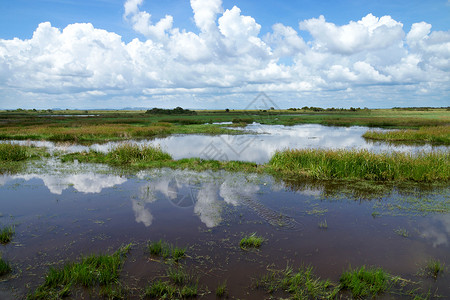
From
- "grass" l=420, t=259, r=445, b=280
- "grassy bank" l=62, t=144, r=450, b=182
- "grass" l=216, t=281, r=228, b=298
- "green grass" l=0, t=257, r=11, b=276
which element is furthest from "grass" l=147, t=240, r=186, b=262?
"grassy bank" l=62, t=144, r=450, b=182

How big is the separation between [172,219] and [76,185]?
7498 mm

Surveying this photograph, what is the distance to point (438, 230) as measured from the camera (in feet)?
31.3

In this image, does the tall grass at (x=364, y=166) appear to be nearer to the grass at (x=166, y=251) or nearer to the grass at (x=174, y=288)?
the grass at (x=166, y=251)

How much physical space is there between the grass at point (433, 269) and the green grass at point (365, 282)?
1.16 meters

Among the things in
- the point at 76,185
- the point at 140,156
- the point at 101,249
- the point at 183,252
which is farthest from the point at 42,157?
the point at 183,252

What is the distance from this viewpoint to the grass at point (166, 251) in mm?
7516

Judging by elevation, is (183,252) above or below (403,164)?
below

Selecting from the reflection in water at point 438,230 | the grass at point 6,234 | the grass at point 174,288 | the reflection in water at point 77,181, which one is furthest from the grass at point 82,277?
the reflection in water at point 438,230

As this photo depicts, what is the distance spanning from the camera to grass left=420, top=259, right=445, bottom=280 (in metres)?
6.96

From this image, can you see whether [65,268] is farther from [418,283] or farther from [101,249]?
[418,283]

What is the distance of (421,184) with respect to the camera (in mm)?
15258

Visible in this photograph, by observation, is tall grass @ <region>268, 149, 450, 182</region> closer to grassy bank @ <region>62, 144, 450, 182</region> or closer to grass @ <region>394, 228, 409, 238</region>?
grassy bank @ <region>62, 144, 450, 182</region>

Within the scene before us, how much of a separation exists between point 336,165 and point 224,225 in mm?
10417

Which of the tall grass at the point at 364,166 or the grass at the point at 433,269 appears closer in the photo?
the grass at the point at 433,269
